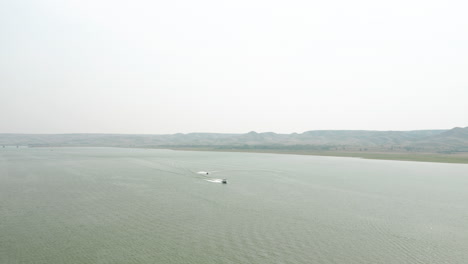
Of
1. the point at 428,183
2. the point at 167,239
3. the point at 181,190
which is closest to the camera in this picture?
the point at 167,239

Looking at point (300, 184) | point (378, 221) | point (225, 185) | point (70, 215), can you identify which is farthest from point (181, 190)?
point (378, 221)

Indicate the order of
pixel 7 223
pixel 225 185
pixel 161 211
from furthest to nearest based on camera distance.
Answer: pixel 225 185, pixel 161 211, pixel 7 223

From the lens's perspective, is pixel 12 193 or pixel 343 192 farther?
pixel 343 192

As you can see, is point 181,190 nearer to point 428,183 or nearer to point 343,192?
point 343,192

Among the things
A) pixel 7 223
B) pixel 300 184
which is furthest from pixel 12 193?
pixel 300 184

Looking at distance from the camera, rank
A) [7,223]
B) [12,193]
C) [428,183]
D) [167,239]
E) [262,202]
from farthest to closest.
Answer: [428,183]
[12,193]
[262,202]
[7,223]
[167,239]

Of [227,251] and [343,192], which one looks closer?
[227,251]

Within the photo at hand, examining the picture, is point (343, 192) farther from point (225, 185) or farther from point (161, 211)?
point (161, 211)

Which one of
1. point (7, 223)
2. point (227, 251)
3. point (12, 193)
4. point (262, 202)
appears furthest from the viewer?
point (12, 193)
